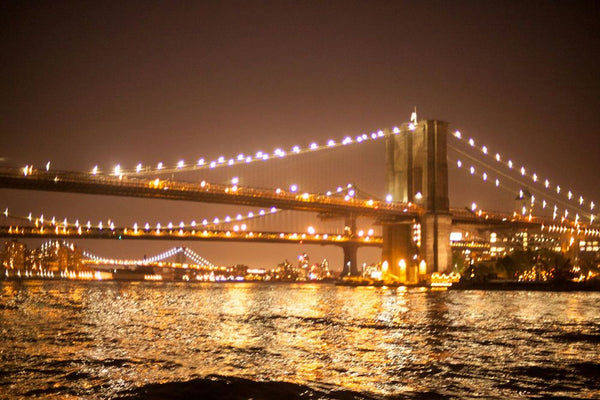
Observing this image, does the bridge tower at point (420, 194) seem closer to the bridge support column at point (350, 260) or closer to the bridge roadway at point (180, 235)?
the bridge roadway at point (180, 235)

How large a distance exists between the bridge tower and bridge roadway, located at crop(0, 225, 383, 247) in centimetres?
902

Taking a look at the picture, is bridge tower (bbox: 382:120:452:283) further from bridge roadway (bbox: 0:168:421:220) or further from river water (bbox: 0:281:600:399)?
river water (bbox: 0:281:600:399)

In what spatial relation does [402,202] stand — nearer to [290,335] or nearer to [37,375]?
[290,335]

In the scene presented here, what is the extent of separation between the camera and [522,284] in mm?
51625

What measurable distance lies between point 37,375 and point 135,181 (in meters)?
37.8

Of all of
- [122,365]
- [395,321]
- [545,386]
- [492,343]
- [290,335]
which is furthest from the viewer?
[395,321]

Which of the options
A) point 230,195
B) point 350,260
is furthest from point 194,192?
point 350,260

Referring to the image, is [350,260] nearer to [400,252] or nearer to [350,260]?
[350,260]

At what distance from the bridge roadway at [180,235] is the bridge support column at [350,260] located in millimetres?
4046

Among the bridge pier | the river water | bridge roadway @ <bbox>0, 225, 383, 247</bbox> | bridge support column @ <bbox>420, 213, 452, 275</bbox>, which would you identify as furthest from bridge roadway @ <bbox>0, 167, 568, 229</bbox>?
the river water

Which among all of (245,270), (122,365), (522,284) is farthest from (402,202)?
(245,270)

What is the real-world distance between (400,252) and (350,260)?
2025cm

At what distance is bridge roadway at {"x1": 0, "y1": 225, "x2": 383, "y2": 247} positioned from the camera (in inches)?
2516

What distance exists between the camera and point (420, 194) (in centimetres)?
5806
